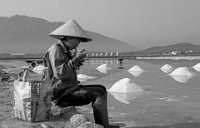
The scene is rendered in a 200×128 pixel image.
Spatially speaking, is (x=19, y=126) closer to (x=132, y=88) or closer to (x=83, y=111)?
(x=83, y=111)

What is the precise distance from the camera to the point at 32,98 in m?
3.35

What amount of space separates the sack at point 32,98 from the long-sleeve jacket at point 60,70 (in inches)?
3.6

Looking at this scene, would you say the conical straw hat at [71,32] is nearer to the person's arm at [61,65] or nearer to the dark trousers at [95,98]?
the person's arm at [61,65]

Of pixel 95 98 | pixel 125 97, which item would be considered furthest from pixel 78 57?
pixel 125 97

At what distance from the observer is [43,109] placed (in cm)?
347

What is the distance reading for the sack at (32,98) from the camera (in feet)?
10.9

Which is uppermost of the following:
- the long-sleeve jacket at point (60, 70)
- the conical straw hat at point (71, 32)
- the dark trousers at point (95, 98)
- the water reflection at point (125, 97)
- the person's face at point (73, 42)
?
the conical straw hat at point (71, 32)

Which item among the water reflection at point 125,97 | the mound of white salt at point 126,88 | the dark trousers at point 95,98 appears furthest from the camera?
the mound of white salt at point 126,88

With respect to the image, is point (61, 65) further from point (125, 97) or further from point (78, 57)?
point (125, 97)

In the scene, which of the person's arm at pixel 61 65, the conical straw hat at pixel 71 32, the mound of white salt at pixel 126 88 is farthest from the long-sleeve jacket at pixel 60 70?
the mound of white salt at pixel 126 88

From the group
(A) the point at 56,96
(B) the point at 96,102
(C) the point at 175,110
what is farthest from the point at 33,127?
(C) the point at 175,110

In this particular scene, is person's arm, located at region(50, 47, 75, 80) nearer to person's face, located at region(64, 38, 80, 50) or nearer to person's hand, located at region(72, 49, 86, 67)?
person's hand, located at region(72, 49, 86, 67)

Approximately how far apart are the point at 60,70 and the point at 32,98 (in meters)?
0.48

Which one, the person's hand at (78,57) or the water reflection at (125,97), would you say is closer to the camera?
the person's hand at (78,57)
